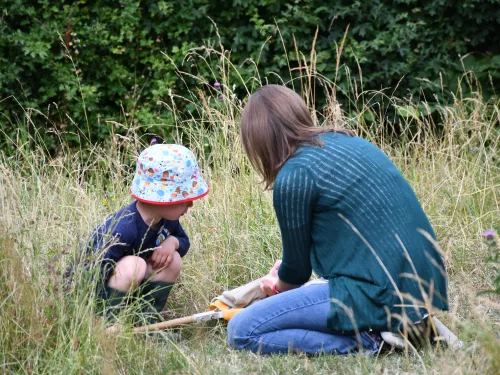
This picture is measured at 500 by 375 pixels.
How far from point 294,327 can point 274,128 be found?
2.84ft

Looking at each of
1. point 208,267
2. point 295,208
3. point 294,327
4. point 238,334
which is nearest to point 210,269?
point 208,267

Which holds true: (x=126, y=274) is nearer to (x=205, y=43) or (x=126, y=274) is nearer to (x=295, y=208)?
(x=295, y=208)

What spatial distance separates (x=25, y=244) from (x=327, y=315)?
1.33 m

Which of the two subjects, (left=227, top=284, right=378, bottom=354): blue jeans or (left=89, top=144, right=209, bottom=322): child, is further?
(left=89, top=144, right=209, bottom=322): child

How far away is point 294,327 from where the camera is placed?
132 inches

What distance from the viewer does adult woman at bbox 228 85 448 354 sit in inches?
122

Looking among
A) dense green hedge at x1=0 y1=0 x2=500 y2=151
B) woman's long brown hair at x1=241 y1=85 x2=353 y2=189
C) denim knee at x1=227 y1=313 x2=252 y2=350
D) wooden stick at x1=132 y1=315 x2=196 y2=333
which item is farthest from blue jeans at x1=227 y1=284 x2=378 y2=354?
dense green hedge at x1=0 y1=0 x2=500 y2=151

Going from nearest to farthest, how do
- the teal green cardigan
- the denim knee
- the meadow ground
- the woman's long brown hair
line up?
the meadow ground < the teal green cardigan < the woman's long brown hair < the denim knee

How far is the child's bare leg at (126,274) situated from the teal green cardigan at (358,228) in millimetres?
736

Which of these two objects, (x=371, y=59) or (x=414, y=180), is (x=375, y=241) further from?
(x=371, y=59)

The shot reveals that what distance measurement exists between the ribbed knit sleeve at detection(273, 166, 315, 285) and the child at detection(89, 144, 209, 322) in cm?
59

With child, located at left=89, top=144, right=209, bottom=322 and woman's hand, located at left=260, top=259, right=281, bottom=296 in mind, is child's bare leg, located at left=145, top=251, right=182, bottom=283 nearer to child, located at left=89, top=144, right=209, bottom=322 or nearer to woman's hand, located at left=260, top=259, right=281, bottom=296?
child, located at left=89, top=144, right=209, bottom=322

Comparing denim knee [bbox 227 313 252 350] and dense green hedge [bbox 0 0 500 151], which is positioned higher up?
dense green hedge [bbox 0 0 500 151]

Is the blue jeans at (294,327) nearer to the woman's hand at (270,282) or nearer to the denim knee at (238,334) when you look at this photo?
the denim knee at (238,334)
